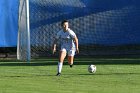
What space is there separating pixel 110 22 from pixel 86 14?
4.86 feet

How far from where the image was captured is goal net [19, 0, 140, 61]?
99.1ft

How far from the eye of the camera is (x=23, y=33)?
2909 cm

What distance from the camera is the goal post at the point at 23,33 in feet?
93.9

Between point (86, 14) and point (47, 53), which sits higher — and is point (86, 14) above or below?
above

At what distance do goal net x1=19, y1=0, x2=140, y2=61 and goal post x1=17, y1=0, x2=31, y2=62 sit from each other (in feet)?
3.87

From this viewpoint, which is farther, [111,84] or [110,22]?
[110,22]

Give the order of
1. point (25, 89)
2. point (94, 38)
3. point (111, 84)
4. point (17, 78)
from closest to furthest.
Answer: point (25, 89), point (111, 84), point (17, 78), point (94, 38)

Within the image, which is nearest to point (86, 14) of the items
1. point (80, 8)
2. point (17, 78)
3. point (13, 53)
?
point (80, 8)

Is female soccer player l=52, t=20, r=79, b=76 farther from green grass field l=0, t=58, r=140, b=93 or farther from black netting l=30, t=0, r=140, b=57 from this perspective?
black netting l=30, t=0, r=140, b=57

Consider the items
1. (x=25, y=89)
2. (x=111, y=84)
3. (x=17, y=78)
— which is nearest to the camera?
(x=25, y=89)

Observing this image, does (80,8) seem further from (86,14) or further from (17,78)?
(17,78)

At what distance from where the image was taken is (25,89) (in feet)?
49.8

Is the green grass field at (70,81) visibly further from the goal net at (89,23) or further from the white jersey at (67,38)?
the goal net at (89,23)

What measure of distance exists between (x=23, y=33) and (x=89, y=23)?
398cm
